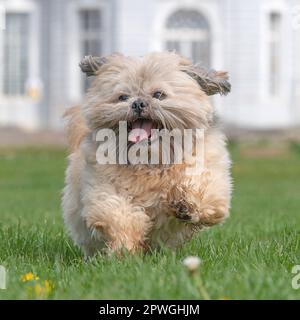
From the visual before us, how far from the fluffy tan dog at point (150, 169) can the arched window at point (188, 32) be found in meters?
24.1

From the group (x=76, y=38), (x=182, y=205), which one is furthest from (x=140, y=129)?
(x=76, y=38)

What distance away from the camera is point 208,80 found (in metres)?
6.45

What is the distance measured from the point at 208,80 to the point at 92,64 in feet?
2.49

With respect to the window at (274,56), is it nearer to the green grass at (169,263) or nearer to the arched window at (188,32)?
the arched window at (188,32)

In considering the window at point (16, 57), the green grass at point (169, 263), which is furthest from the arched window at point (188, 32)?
the green grass at point (169, 263)

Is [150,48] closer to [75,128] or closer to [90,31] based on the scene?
[90,31]

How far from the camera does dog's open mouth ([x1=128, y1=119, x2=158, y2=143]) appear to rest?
600 cm

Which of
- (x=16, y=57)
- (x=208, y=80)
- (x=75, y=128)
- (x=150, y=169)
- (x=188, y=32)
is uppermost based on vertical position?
(x=188, y=32)

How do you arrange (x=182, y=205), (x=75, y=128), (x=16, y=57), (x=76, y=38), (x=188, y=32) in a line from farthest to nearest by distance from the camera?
(x=16, y=57) < (x=76, y=38) < (x=188, y=32) < (x=75, y=128) < (x=182, y=205)

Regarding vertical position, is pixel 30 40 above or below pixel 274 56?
above

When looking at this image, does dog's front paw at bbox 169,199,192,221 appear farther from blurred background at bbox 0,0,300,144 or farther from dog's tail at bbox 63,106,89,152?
blurred background at bbox 0,0,300,144

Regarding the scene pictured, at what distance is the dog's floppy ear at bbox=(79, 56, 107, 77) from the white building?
23.4 m

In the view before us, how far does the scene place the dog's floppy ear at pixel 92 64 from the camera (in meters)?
6.51
